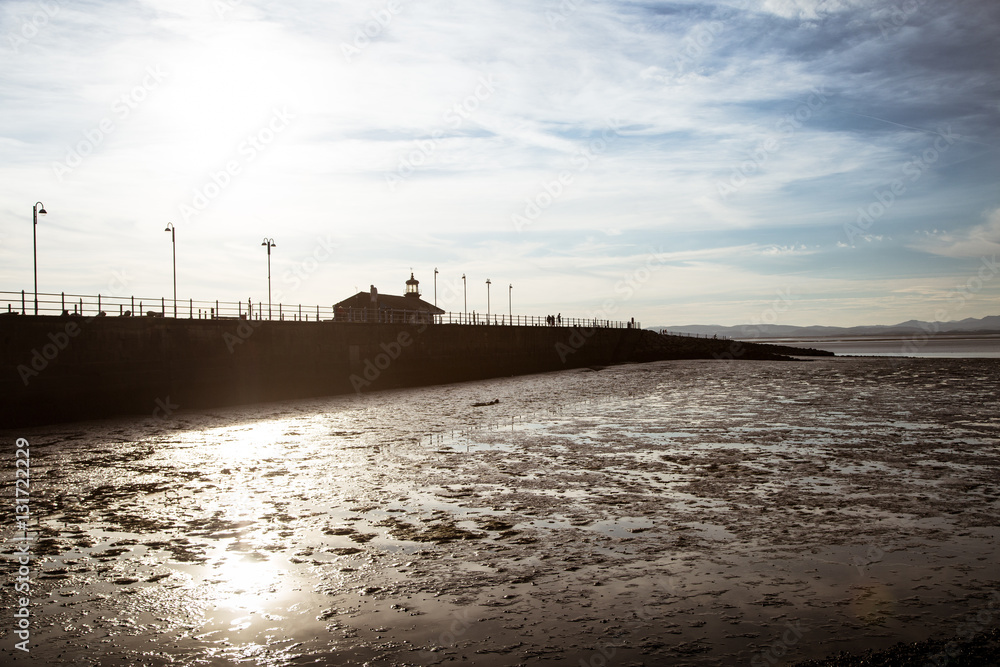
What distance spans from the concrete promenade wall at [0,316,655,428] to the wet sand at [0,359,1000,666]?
7.54 m

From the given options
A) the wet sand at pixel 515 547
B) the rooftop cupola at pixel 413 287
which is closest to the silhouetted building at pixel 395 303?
the rooftop cupola at pixel 413 287

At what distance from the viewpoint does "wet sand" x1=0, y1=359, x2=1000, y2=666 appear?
5703mm

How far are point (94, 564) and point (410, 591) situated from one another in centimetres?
373

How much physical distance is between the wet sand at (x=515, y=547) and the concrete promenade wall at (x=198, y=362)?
754 centimetres

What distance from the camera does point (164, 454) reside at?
1608 cm

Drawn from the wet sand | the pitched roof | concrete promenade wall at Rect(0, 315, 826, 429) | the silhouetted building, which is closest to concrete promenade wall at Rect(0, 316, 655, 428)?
concrete promenade wall at Rect(0, 315, 826, 429)

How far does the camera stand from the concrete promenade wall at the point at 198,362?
23.5 meters

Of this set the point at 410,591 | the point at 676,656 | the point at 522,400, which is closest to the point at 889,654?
the point at 676,656

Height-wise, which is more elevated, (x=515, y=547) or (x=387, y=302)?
(x=387, y=302)

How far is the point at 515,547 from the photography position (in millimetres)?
8180

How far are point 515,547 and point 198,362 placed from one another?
2510 cm

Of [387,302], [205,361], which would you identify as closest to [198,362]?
[205,361]

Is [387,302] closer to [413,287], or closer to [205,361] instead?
[413,287]

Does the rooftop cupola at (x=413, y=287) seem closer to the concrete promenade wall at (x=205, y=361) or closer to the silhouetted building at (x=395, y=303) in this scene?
the silhouetted building at (x=395, y=303)
